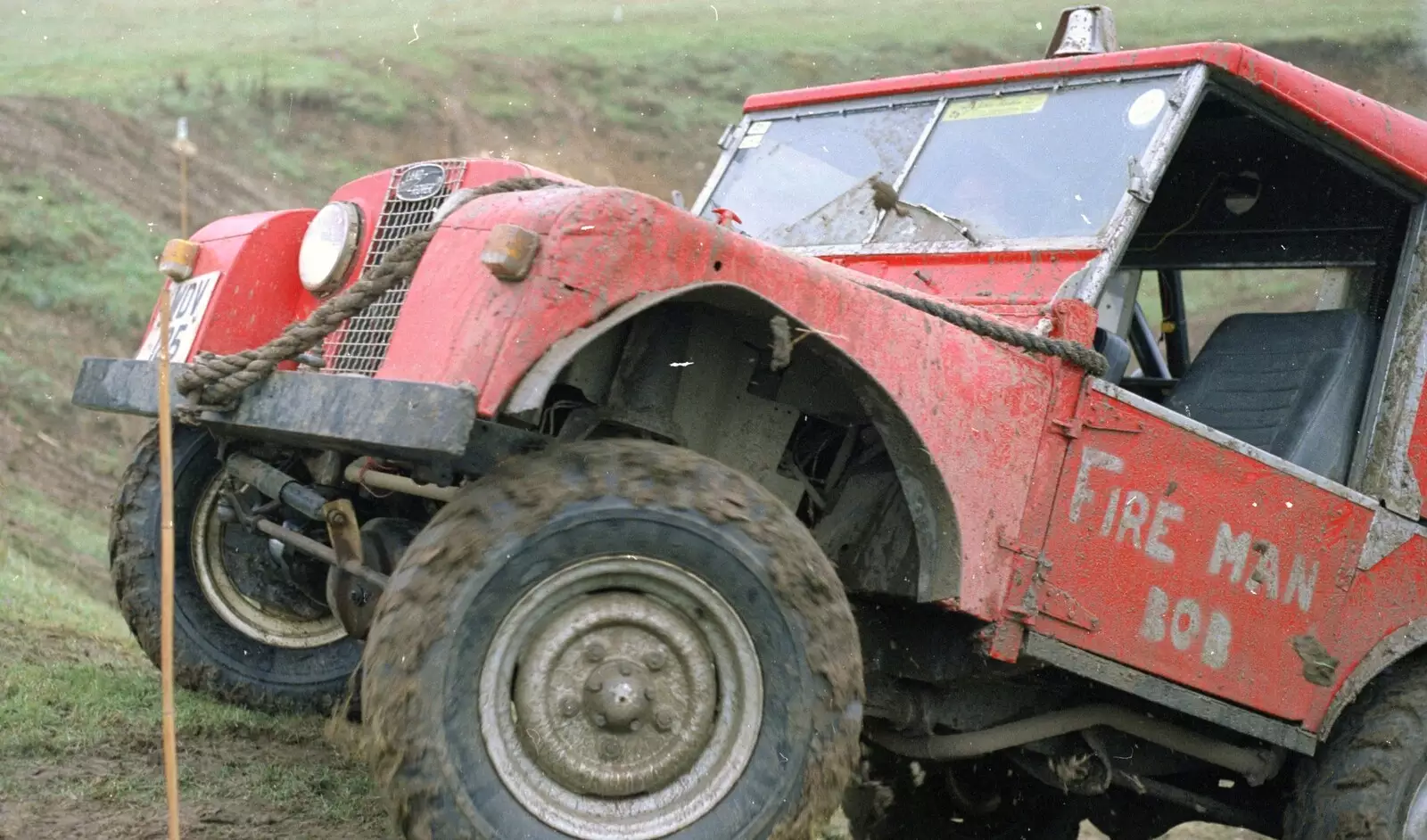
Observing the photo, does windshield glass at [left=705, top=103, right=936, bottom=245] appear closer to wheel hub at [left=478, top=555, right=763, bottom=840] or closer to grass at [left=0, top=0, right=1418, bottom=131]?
wheel hub at [left=478, top=555, right=763, bottom=840]

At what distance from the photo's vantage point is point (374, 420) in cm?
303

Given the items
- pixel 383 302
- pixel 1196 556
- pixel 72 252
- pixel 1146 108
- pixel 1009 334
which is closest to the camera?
pixel 1009 334

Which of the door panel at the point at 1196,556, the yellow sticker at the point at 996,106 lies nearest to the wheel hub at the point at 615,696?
the door panel at the point at 1196,556

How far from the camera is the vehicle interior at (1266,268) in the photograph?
15.4ft

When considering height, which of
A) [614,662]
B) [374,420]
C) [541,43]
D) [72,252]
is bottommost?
[72,252]

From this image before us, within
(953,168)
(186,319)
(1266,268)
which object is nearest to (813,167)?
(953,168)

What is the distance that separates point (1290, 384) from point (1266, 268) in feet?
3.58

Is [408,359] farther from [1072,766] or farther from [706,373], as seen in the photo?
[1072,766]

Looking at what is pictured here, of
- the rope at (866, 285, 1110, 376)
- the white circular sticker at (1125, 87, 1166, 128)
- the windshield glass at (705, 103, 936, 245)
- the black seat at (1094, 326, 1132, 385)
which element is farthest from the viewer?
the windshield glass at (705, 103, 936, 245)

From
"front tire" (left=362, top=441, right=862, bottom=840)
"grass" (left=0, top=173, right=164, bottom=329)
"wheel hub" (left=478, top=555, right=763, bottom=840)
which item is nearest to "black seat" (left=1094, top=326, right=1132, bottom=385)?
"front tire" (left=362, top=441, right=862, bottom=840)

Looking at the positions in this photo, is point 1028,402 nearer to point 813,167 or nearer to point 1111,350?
point 1111,350

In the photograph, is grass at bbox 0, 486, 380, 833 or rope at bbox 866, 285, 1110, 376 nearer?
rope at bbox 866, 285, 1110, 376

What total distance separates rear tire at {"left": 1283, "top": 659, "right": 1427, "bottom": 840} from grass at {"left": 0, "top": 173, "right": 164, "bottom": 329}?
9.51 m

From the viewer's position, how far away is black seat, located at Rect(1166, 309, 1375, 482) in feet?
15.1
